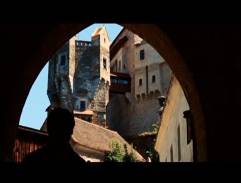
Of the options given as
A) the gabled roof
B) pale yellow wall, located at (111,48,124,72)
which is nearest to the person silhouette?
the gabled roof

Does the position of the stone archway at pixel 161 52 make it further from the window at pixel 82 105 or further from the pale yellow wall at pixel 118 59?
the pale yellow wall at pixel 118 59

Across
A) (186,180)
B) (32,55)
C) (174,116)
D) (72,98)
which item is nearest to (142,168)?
(186,180)

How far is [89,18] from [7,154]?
3.25 meters

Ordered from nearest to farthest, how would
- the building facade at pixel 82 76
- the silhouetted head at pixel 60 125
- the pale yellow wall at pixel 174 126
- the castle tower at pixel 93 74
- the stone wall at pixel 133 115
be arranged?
1. the silhouetted head at pixel 60 125
2. the pale yellow wall at pixel 174 126
3. the stone wall at pixel 133 115
4. the castle tower at pixel 93 74
5. the building facade at pixel 82 76

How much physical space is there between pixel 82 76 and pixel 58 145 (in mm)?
66820

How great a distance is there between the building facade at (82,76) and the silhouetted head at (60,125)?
205 feet

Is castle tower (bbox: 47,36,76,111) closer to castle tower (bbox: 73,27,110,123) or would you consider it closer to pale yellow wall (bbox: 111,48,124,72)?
castle tower (bbox: 73,27,110,123)

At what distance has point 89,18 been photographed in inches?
123

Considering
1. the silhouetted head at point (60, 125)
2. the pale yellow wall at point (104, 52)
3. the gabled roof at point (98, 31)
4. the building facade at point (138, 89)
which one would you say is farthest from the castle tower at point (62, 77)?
the silhouetted head at point (60, 125)

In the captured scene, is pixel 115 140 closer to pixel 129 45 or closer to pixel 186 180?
pixel 129 45

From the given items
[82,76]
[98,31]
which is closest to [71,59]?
[82,76]

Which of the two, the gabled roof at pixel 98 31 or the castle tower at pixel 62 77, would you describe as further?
the gabled roof at pixel 98 31

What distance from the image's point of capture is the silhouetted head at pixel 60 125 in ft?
9.90

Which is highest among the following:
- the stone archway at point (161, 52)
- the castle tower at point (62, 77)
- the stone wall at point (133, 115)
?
the castle tower at point (62, 77)
